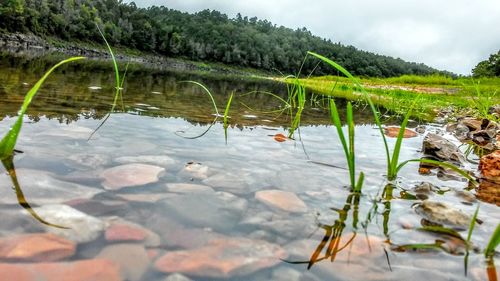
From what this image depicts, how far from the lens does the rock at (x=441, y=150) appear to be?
8.98 ft

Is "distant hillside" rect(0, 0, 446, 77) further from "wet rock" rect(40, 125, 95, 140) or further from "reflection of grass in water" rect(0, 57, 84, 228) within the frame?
"reflection of grass in water" rect(0, 57, 84, 228)

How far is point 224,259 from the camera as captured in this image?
1.08 m

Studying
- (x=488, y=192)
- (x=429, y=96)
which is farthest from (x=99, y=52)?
(x=488, y=192)

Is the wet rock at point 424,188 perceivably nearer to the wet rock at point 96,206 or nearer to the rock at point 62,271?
the wet rock at point 96,206

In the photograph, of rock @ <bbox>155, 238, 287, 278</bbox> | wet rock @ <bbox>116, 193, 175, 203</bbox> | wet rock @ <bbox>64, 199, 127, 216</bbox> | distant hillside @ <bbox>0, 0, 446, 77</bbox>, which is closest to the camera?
rock @ <bbox>155, 238, 287, 278</bbox>

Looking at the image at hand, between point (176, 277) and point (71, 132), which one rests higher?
point (71, 132)

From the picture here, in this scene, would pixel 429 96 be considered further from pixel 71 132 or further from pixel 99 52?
pixel 99 52

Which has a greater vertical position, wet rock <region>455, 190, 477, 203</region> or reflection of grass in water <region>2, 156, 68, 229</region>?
wet rock <region>455, 190, 477, 203</region>

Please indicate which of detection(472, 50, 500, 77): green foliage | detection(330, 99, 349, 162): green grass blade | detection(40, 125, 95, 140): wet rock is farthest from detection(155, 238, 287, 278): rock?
detection(472, 50, 500, 77): green foliage

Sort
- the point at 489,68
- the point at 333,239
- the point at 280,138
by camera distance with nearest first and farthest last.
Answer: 1. the point at 333,239
2. the point at 280,138
3. the point at 489,68

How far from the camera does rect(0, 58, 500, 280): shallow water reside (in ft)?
3.52

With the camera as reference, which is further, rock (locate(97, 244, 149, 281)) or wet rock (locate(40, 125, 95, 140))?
wet rock (locate(40, 125, 95, 140))

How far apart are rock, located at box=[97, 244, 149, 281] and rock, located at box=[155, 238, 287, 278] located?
0.14 ft

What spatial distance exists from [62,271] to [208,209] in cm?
59
